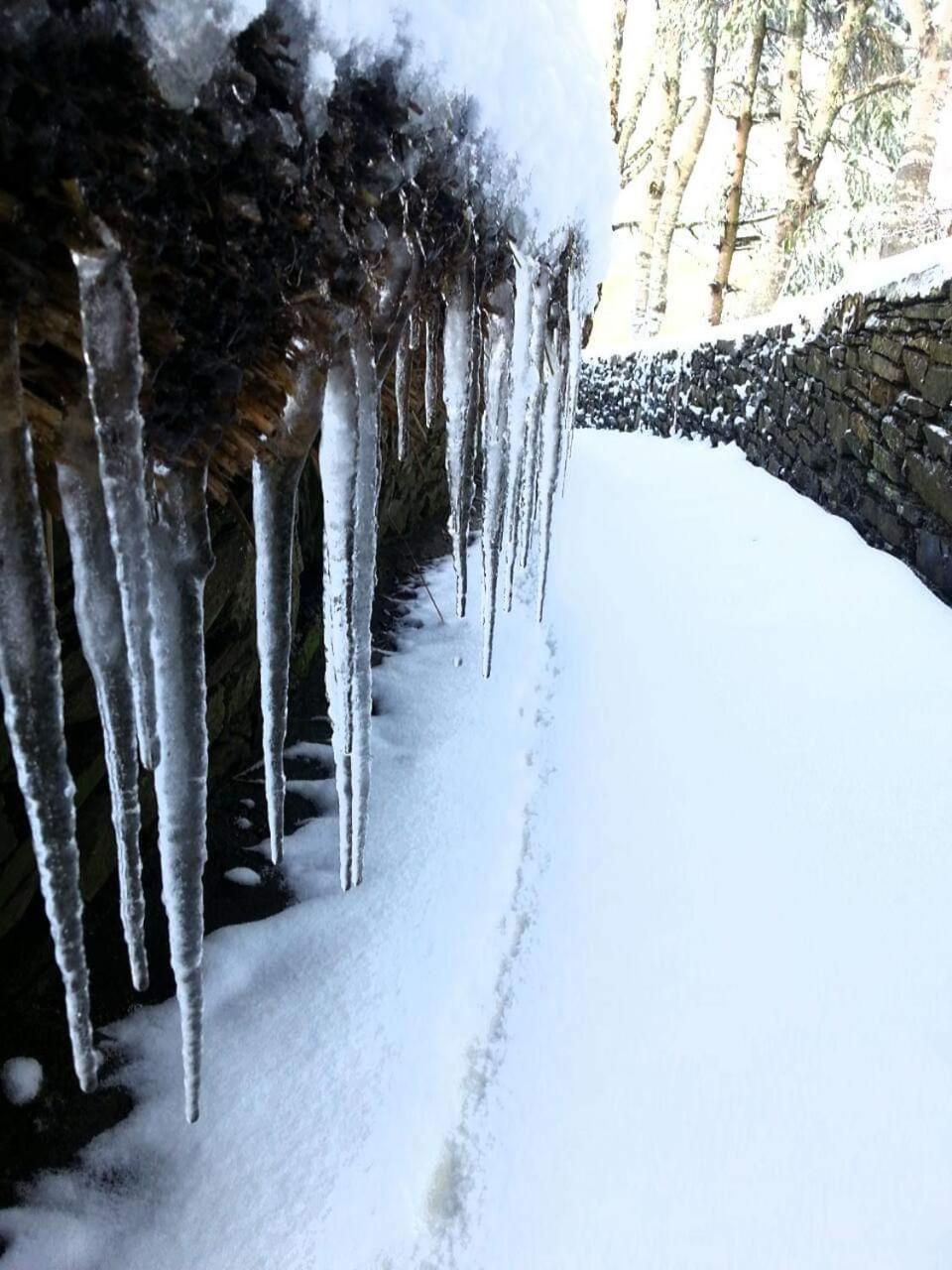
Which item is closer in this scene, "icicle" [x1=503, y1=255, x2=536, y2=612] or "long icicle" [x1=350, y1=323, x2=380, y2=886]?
"long icicle" [x1=350, y1=323, x2=380, y2=886]

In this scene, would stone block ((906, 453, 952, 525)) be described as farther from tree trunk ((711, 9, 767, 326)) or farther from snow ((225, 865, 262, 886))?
tree trunk ((711, 9, 767, 326))

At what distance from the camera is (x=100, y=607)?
31.3 inches

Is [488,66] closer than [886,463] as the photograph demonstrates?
Yes

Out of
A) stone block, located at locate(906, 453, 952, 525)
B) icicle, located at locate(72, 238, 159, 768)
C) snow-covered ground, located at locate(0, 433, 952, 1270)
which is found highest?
icicle, located at locate(72, 238, 159, 768)

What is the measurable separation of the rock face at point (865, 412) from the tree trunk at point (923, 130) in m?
2.11

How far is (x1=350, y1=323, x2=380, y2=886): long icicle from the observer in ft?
3.64

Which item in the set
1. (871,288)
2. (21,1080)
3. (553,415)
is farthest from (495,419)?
(871,288)

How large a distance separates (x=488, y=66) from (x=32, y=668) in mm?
960

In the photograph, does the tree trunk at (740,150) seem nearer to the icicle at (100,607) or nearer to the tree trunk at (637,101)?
the tree trunk at (637,101)

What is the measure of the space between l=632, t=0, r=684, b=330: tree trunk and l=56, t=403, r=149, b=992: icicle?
1285 cm

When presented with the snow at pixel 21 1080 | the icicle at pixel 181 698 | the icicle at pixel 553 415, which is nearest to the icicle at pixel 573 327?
the icicle at pixel 553 415

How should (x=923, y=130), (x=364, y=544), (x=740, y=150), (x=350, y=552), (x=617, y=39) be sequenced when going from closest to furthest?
(x=350, y=552) → (x=364, y=544) → (x=923, y=130) → (x=617, y=39) → (x=740, y=150)

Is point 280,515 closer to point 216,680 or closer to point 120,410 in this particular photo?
point 120,410

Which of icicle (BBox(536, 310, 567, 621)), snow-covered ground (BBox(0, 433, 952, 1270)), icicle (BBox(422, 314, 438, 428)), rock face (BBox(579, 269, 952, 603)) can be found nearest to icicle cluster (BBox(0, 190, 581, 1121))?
icicle (BBox(422, 314, 438, 428))
